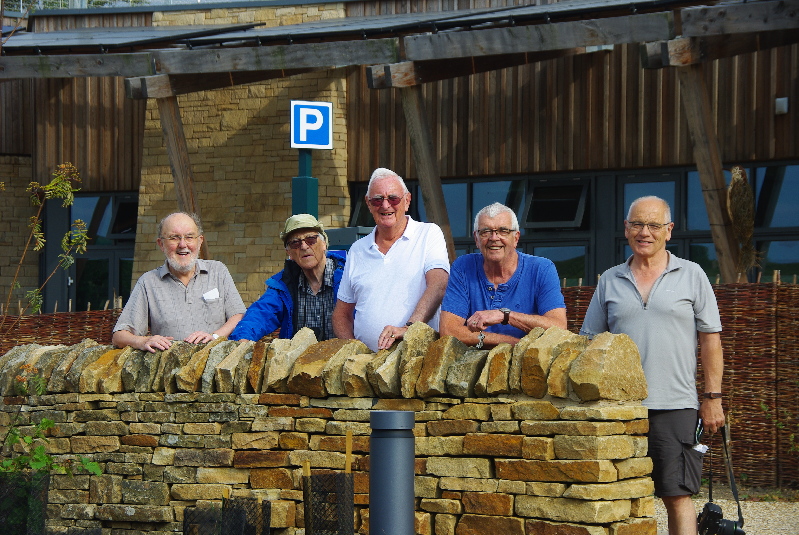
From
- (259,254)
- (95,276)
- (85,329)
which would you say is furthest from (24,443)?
(95,276)

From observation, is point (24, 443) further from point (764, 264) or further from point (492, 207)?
point (764, 264)

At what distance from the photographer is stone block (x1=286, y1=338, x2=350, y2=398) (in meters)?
4.98

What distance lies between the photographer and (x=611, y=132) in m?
12.9

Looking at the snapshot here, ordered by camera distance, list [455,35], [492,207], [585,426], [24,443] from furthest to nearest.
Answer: [455,35]
[24,443]
[492,207]
[585,426]

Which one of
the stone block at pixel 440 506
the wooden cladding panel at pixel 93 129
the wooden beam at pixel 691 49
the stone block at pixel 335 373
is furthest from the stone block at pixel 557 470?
the wooden cladding panel at pixel 93 129

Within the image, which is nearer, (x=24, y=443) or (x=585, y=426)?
(x=585, y=426)

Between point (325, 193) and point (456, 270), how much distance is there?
9.15m

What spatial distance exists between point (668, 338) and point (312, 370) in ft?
5.09

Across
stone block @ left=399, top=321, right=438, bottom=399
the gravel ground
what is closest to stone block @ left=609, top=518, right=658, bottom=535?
stone block @ left=399, top=321, right=438, bottom=399

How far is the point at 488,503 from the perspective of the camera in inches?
178

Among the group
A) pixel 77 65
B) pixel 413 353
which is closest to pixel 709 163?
pixel 413 353

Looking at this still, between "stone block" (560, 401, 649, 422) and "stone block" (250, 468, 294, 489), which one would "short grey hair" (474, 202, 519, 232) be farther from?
"stone block" (250, 468, 294, 489)

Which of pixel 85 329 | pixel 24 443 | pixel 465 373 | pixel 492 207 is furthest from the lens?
pixel 85 329

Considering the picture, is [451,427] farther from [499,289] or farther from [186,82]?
[186,82]
